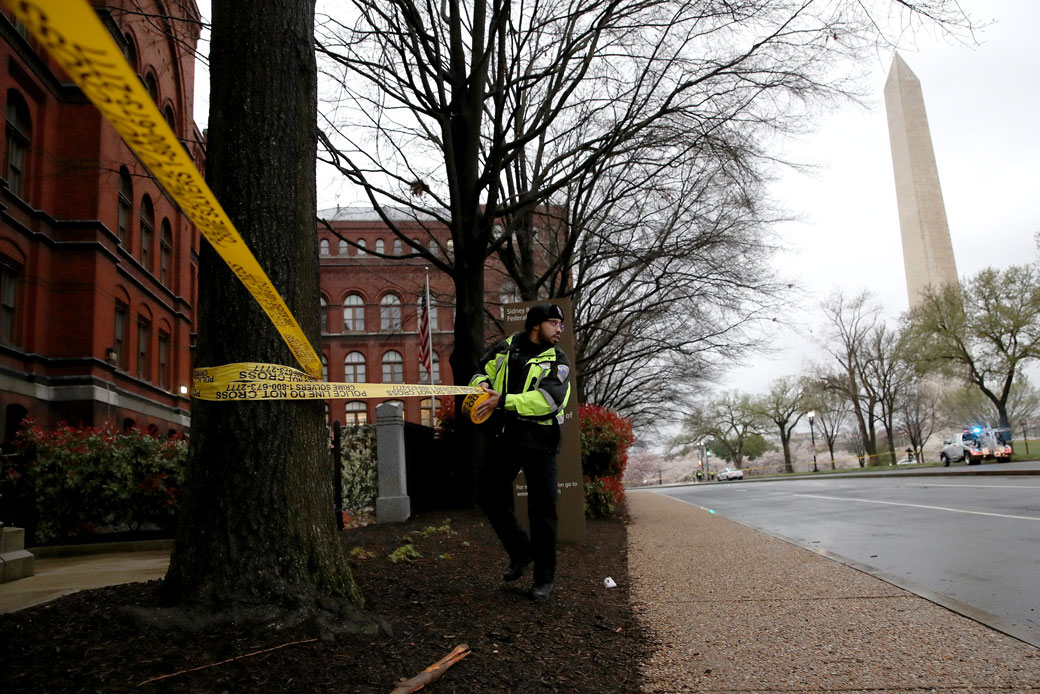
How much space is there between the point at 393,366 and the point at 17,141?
115 feet

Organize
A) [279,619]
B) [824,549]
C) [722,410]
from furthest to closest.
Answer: [722,410], [824,549], [279,619]

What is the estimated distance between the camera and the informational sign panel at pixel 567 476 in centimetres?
834

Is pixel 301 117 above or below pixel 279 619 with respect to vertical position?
above

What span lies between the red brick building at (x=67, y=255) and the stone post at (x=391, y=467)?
346 inches

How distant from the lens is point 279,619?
10.1 ft

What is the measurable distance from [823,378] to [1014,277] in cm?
1975

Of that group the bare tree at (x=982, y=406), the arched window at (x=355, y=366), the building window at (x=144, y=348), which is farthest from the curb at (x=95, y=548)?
the bare tree at (x=982, y=406)

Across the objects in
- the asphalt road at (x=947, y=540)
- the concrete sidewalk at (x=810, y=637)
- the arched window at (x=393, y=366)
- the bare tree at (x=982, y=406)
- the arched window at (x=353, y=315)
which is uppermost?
the arched window at (x=353, y=315)

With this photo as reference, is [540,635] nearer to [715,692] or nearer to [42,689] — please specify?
[715,692]

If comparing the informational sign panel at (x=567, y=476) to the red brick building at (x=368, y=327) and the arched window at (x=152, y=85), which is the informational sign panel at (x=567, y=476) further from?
the red brick building at (x=368, y=327)

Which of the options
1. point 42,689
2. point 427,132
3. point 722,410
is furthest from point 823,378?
point 42,689

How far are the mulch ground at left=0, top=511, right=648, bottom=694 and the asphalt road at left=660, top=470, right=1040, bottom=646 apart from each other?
2286mm

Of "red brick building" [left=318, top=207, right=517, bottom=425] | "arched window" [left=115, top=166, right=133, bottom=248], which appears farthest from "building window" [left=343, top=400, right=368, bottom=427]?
"arched window" [left=115, top=166, right=133, bottom=248]

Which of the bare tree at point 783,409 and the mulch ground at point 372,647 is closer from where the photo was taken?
the mulch ground at point 372,647
